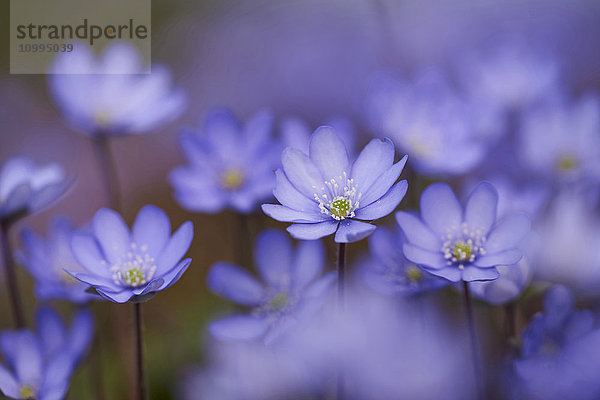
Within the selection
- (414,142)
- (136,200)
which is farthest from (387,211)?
(136,200)

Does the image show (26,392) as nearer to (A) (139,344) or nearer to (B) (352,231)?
(A) (139,344)

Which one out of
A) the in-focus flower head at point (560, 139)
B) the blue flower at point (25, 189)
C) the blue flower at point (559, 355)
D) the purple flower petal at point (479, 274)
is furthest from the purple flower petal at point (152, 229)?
the in-focus flower head at point (560, 139)

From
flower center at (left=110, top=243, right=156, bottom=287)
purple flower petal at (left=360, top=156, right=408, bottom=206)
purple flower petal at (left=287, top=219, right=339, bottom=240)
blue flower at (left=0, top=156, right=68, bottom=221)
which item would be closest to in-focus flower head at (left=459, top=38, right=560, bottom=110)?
purple flower petal at (left=360, top=156, right=408, bottom=206)

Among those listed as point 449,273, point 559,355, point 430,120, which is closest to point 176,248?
point 449,273

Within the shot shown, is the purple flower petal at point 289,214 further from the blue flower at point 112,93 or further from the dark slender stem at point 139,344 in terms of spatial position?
the blue flower at point 112,93

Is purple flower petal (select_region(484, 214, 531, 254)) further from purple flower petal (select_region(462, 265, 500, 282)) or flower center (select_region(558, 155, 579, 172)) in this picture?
flower center (select_region(558, 155, 579, 172))

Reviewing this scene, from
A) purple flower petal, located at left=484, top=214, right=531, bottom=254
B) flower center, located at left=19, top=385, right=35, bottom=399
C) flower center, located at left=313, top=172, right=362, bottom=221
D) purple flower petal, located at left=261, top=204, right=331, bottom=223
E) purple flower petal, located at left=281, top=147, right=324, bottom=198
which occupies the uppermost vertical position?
purple flower petal, located at left=281, top=147, right=324, bottom=198

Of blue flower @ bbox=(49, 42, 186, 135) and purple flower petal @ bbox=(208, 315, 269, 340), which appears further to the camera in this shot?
blue flower @ bbox=(49, 42, 186, 135)
